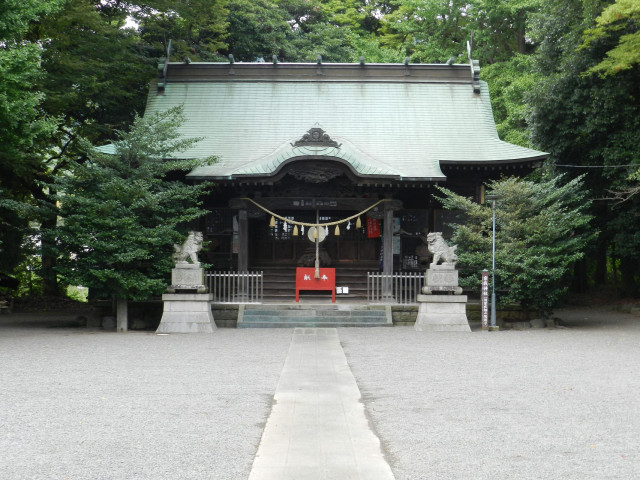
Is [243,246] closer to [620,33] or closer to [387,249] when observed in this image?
[387,249]

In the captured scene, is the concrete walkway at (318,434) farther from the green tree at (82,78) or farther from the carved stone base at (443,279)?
the green tree at (82,78)

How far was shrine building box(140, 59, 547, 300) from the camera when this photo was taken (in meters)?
17.2

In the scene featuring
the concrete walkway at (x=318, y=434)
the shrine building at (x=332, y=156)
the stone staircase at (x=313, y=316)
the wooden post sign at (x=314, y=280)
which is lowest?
the concrete walkway at (x=318, y=434)

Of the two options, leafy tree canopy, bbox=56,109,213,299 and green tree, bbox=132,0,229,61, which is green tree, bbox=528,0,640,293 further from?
leafy tree canopy, bbox=56,109,213,299

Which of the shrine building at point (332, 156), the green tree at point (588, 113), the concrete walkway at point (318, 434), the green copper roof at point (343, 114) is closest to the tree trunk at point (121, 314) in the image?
the shrine building at point (332, 156)

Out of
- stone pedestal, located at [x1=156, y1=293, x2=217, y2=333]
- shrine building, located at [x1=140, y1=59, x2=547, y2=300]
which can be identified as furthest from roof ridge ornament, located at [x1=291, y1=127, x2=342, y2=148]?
stone pedestal, located at [x1=156, y1=293, x2=217, y2=333]

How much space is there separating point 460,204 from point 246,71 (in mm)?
9714

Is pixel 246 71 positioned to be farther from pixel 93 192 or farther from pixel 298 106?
pixel 93 192

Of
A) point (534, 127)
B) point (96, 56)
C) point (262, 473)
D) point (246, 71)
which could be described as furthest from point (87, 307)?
point (262, 473)

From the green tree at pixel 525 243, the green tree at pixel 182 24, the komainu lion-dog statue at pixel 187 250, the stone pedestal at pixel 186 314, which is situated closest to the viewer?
the stone pedestal at pixel 186 314

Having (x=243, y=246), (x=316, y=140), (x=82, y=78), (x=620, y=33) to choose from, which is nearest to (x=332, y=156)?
(x=316, y=140)

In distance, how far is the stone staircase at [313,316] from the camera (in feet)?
51.0

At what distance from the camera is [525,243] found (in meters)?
15.7

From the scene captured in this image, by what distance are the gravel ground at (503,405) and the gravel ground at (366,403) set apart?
2 centimetres
